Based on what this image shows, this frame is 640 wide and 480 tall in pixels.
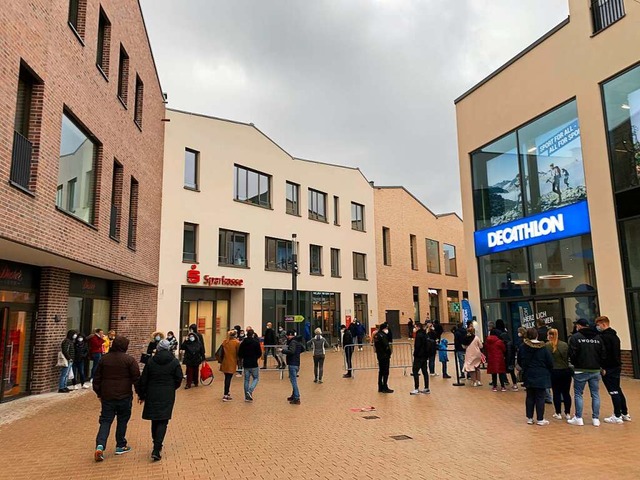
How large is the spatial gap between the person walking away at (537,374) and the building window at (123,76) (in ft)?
43.7

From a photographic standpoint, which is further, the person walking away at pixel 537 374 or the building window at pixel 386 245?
the building window at pixel 386 245

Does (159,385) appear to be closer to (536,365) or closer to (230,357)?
(230,357)

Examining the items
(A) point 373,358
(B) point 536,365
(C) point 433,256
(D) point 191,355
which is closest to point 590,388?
(B) point 536,365

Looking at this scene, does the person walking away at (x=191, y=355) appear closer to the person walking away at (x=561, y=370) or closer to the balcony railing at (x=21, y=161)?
the balcony railing at (x=21, y=161)

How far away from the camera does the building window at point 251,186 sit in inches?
1005

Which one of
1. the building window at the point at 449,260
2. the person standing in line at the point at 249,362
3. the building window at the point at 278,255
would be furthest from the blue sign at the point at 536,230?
the building window at the point at 449,260

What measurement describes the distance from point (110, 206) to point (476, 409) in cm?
1116

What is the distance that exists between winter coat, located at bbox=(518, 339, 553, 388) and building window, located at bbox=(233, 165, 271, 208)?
19125 millimetres

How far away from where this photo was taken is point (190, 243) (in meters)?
22.9

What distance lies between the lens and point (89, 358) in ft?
43.6

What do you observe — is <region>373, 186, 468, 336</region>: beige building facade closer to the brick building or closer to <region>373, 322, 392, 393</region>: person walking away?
the brick building

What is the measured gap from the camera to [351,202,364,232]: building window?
33.6 metres

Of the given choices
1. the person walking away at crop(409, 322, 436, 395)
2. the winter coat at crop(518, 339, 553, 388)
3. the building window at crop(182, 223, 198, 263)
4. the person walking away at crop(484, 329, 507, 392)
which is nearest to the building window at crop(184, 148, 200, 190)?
the building window at crop(182, 223, 198, 263)

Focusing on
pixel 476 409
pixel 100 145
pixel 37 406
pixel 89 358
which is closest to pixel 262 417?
pixel 476 409
